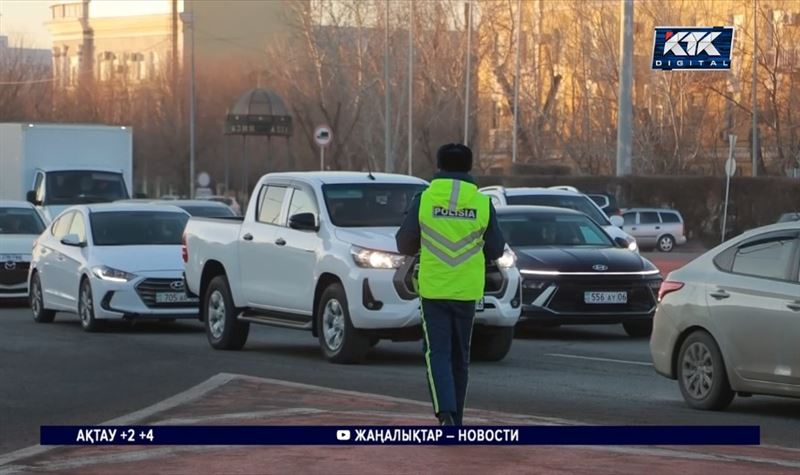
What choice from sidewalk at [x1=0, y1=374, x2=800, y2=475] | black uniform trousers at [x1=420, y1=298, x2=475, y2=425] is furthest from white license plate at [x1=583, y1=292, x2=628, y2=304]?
black uniform trousers at [x1=420, y1=298, x2=475, y2=425]

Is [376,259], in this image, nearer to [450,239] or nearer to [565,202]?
[450,239]

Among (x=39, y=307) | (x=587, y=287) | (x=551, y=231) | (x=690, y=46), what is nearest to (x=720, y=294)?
(x=587, y=287)

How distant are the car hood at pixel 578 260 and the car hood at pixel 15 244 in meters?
10.3

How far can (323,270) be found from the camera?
666 inches

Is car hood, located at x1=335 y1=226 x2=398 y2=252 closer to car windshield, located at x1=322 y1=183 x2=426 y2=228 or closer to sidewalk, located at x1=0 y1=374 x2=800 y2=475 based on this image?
car windshield, located at x1=322 y1=183 x2=426 y2=228

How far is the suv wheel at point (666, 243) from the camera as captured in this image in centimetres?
5305

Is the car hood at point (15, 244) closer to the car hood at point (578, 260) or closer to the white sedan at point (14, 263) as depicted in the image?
the white sedan at point (14, 263)

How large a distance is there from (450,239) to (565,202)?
48.8 feet

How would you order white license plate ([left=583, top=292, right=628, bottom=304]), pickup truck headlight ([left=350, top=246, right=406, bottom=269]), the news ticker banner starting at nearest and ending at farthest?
the news ticker banner
pickup truck headlight ([left=350, top=246, right=406, bottom=269])
white license plate ([left=583, top=292, right=628, bottom=304])

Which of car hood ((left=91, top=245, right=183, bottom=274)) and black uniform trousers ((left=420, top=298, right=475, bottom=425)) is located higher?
black uniform trousers ((left=420, top=298, right=475, bottom=425))

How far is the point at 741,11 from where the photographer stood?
196 ft

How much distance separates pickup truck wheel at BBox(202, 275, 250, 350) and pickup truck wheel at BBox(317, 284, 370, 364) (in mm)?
1892

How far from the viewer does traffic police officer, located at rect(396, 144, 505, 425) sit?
1079 centimetres

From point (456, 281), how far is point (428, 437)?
106cm
